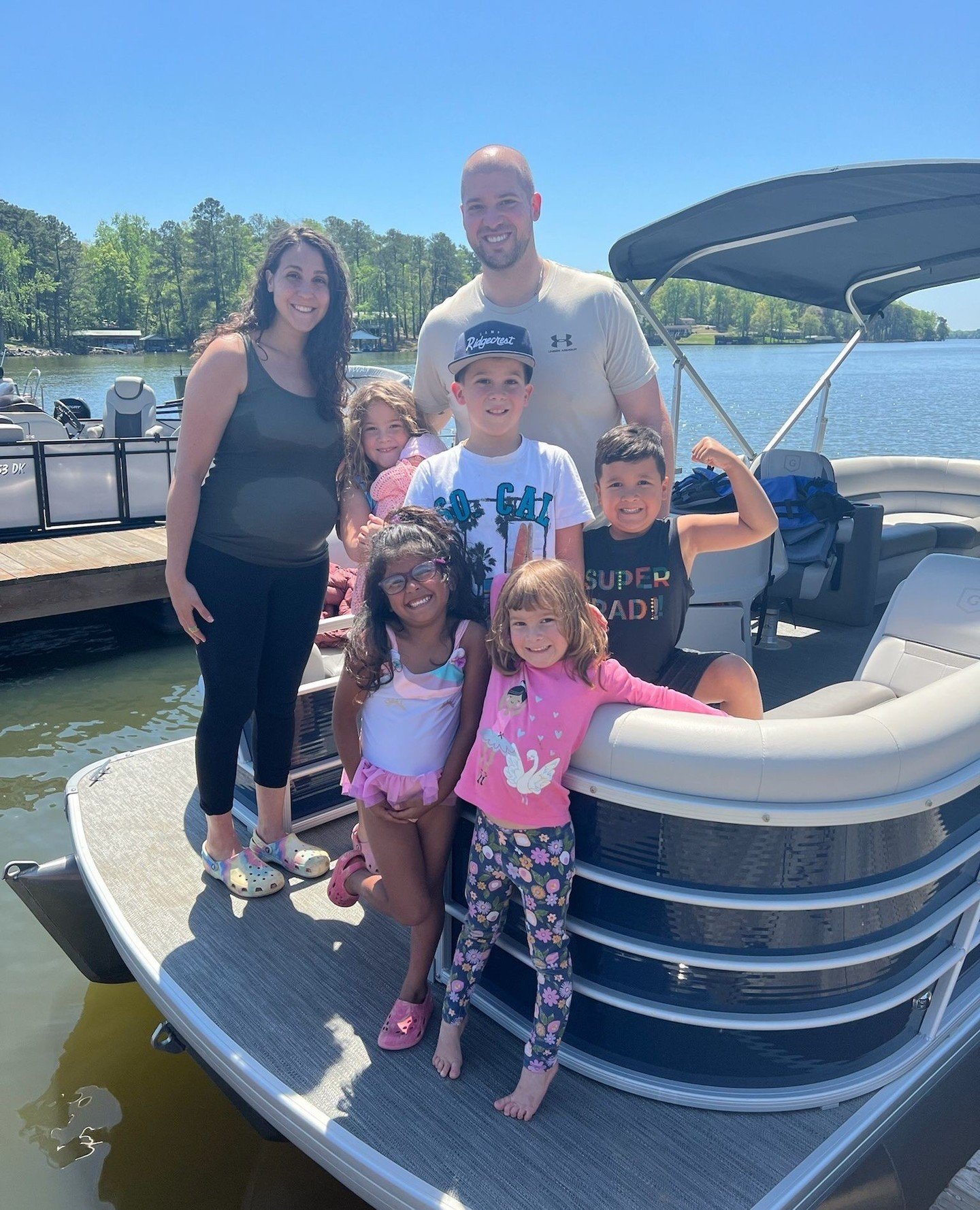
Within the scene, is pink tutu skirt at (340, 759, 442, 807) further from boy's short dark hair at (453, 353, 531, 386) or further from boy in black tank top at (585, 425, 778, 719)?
boy's short dark hair at (453, 353, 531, 386)

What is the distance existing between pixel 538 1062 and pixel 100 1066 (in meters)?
1.87

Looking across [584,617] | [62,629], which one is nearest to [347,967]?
[584,617]

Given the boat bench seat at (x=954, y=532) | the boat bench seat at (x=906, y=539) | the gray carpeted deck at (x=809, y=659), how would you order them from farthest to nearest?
1. the boat bench seat at (x=954, y=532)
2. the boat bench seat at (x=906, y=539)
3. the gray carpeted deck at (x=809, y=659)

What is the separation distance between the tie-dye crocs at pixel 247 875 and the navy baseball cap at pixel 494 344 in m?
1.48

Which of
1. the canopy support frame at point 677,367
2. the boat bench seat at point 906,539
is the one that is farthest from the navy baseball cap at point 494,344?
the boat bench seat at point 906,539

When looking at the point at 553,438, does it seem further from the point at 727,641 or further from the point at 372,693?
the point at 727,641

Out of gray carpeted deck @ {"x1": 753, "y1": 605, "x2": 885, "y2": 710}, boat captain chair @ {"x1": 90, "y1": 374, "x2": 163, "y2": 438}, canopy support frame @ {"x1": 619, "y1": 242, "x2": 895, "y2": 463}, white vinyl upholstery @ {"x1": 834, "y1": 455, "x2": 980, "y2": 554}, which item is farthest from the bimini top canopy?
boat captain chair @ {"x1": 90, "y1": 374, "x2": 163, "y2": 438}

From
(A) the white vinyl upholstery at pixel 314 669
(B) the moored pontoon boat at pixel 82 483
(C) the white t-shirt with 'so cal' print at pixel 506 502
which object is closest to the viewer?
(C) the white t-shirt with 'so cal' print at pixel 506 502

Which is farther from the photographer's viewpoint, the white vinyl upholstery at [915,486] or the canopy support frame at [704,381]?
the white vinyl upholstery at [915,486]

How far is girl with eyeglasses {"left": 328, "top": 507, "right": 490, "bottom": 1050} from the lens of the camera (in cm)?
187

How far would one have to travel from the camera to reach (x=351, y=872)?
2180mm

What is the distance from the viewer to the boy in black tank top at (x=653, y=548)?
2070mm

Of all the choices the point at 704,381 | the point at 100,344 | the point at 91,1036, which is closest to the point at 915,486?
the point at 704,381

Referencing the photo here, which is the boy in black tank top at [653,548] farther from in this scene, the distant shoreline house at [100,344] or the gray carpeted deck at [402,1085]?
the distant shoreline house at [100,344]
